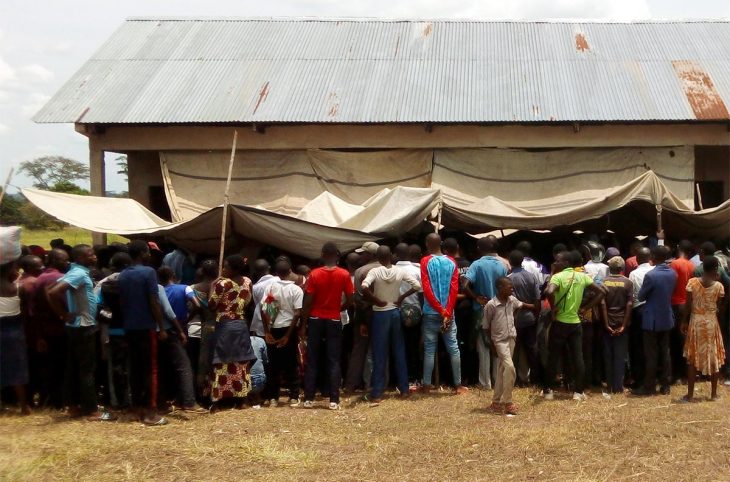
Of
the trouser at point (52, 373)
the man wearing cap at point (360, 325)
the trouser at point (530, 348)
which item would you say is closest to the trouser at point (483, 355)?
the trouser at point (530, 348)

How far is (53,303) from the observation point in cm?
695

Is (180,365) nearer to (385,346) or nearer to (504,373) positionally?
(385,346)

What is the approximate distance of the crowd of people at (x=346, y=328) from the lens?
23.5 ft

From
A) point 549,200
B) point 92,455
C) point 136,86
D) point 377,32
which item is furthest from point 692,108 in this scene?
point 92,455

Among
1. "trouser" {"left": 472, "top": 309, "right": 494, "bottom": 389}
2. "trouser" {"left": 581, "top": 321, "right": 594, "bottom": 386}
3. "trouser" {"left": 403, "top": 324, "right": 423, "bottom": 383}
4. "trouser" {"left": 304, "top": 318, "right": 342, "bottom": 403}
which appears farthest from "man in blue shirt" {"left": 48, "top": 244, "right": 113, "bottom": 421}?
"trouser" {"left": 581, "top": 321, "right": 594, "bottom": 386}

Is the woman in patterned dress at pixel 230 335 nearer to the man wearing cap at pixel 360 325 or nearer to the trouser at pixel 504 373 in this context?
the man wearing cap at pixel 360 325

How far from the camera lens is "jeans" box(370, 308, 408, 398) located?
25.8ft

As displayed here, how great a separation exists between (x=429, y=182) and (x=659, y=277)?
15.3 ft

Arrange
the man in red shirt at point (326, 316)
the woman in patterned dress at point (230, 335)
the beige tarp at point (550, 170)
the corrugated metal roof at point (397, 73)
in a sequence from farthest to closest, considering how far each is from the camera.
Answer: the corrugated metal roof at point (397, 73)
the beige tarp at point (550, 170)
the man in red shirt at point (326, 316)
the woman in patterned dress at point (230, 335)

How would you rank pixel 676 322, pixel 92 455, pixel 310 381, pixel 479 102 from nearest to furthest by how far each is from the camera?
pixel 92 455, pixel 310 381, pixel 676 322, pixel 479 102

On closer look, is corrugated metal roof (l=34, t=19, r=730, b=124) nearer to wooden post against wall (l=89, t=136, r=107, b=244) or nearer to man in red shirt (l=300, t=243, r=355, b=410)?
wooden post against wall (l=89, t=136, r=107, b=244)

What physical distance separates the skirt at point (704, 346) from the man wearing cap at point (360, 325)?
3221 millimetres

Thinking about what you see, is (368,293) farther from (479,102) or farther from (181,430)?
(479,102)

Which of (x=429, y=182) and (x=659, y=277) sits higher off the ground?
(x=429, y=182)
